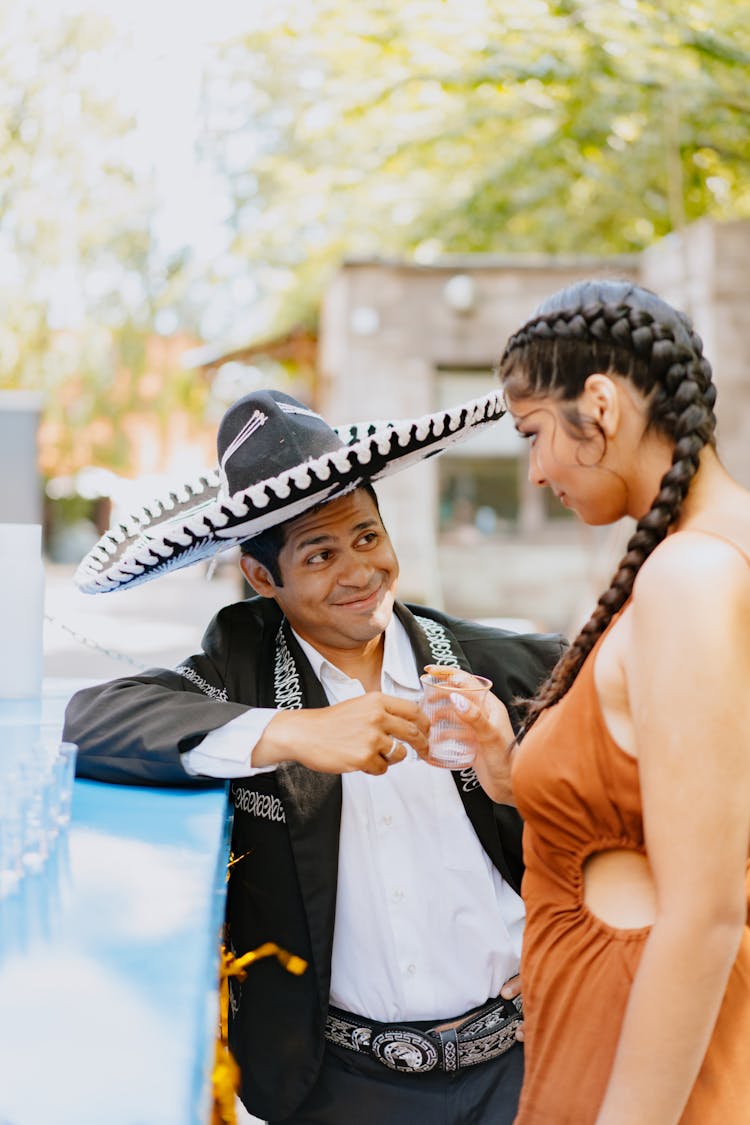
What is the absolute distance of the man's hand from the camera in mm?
2141

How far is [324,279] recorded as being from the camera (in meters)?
21.5

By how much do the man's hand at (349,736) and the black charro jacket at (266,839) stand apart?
12 centimetres

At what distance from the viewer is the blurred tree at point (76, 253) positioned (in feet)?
46.0

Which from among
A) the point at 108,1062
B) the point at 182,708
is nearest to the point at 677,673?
the point at 108,1062

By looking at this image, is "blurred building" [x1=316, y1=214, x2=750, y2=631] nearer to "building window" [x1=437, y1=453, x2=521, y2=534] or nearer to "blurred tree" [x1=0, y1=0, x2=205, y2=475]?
"building window" [x1=437, y1=453, x2=521, y2=534]

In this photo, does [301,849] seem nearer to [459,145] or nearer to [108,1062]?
[108,1062]

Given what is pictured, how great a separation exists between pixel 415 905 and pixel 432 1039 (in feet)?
0.86

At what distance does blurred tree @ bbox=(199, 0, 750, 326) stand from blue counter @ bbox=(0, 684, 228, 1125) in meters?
10.9

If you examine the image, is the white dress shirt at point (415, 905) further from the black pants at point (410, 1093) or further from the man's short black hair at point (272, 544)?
the man's short black hair at point (272, 544)

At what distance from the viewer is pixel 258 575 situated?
271 centimetres

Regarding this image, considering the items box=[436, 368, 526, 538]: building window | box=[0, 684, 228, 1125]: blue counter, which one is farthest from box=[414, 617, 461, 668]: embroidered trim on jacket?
box=[436, 368, 526, 538]: building window

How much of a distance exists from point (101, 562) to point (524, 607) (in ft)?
43.6

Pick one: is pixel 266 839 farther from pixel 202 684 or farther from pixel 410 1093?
pixel 410 1093

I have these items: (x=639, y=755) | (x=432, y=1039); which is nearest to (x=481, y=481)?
(x=432, y=1039)
